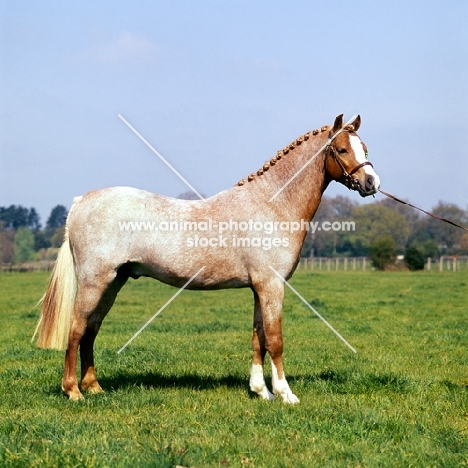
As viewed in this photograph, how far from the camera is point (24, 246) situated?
93875mm

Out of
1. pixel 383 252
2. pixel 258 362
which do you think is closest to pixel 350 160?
pixel 258 362

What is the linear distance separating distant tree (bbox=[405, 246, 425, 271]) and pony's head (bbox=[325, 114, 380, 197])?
45.3 metres

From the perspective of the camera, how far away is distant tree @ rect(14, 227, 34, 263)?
87.6m

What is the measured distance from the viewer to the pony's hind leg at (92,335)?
268 inches

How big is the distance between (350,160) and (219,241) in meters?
1.58

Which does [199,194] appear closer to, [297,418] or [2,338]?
[297,418]

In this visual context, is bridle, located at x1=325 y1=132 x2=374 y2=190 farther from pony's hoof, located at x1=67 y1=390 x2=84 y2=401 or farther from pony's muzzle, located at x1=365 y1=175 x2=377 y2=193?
pony's hoof, located at x1=67 y1=390 x2=84 y2=401

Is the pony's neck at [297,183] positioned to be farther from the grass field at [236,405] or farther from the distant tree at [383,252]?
the distant tree at [383,252]

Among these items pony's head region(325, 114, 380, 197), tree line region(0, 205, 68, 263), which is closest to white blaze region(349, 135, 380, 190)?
pony's head region(325, 114, 380, 197)

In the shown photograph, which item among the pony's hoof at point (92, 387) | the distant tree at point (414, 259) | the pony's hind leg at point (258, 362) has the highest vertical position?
the distant tree at point (414, 259)

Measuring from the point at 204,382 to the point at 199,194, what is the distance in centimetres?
219

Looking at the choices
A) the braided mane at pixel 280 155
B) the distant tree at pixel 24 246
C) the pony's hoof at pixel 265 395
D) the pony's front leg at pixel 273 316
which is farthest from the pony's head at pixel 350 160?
the distant tree at pixel 24 246

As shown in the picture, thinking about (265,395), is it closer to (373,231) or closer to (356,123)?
(356,123)

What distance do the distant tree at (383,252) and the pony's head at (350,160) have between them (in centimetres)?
4620
